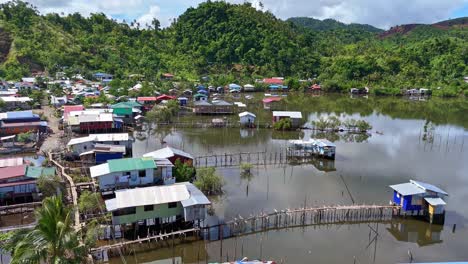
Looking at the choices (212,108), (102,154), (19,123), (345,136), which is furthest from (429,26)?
(102,154)

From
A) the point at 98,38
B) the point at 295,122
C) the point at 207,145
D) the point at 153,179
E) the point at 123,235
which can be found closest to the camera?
the point at 123,235

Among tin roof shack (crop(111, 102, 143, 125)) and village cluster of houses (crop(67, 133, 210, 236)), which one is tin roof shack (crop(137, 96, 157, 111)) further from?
village cluster of houses (crop(67, 133, 210, 236))

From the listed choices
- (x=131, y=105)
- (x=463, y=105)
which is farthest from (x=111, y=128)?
(x=463, y=105)

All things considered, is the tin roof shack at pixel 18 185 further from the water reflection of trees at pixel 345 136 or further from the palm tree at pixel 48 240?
the water reflection of trees at pixel 345 136

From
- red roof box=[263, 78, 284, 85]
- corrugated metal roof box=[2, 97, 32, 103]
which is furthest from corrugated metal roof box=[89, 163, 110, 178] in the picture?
red roof box=[263, 78, 284, 85]

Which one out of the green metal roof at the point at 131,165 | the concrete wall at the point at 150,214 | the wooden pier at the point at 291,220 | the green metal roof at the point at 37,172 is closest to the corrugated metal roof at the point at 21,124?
the green metal roof at the point at 37,172

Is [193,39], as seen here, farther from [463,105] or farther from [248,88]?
[463,105]
